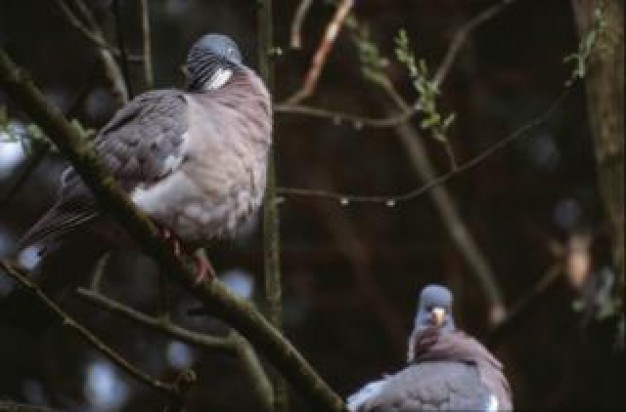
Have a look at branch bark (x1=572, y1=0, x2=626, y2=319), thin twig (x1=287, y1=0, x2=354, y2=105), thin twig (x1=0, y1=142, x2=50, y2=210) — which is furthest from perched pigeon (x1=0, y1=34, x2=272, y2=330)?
branch bark (x1=572, y1=0, x2=626, y2=319)

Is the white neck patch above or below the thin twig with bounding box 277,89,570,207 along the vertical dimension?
above

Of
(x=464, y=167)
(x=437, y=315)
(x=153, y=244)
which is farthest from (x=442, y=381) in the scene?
(x=153, y=244)

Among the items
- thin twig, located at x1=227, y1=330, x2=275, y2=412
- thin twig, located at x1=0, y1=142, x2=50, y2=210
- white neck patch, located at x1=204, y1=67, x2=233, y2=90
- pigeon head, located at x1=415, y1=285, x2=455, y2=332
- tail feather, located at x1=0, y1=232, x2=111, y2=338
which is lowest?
pigeon head, located at x1=415, y1=285, x2=455, y2=332

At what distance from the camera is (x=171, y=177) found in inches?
156

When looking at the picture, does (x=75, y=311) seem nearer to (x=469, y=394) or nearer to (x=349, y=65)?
(x=349, y=65)

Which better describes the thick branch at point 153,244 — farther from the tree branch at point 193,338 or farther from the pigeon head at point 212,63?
the pigeon head at point 212,63

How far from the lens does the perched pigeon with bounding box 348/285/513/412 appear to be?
4469mm

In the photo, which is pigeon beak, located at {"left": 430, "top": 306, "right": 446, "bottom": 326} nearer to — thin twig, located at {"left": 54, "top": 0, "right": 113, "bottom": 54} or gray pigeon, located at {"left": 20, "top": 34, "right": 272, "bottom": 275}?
gray pigeon, located at {"left": 20, "top": 34, "right": 272, "bottom": 275}

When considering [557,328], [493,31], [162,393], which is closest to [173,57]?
[493,31]

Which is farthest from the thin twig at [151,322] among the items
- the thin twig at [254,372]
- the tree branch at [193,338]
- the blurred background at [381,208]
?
the blurred background at [381,208]

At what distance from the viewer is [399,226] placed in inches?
351

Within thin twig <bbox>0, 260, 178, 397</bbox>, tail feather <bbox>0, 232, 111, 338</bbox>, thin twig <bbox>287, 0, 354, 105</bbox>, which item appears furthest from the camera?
thin twig <bbox>287, 0, 354, 105</bbox>

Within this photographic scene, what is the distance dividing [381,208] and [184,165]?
4.95 meters

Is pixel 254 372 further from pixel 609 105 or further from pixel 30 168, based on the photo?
pixel 609 105
